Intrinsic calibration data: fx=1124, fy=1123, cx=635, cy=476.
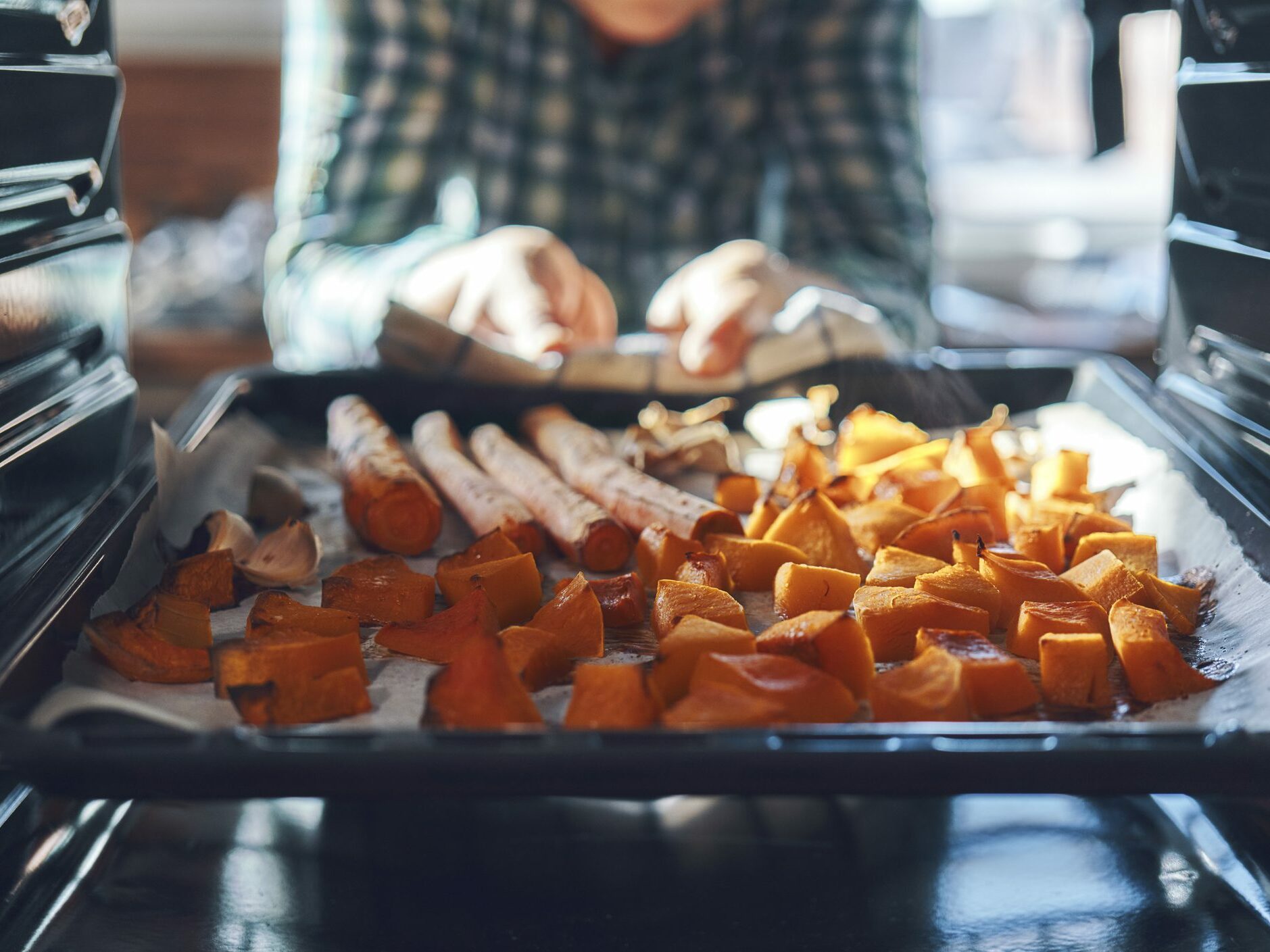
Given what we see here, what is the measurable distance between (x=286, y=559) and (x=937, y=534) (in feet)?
1.63

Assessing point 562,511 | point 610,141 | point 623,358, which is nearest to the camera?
point 562,511

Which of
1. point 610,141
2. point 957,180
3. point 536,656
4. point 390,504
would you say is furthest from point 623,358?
point 957,180

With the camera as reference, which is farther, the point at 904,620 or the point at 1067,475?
the point at 1067,475

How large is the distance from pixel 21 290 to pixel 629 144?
5.04 ft

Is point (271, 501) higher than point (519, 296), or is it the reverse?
point (519, 296)

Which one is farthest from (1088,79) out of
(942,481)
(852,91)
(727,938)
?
(727,938)

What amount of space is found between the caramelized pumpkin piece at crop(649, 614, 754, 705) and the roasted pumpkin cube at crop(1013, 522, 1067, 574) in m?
0.29

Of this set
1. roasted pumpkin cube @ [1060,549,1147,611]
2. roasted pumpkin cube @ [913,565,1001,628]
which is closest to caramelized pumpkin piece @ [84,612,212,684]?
roasted pumpkin cube @ [913,565,1001,628]

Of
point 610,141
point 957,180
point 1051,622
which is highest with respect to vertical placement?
point 610,141

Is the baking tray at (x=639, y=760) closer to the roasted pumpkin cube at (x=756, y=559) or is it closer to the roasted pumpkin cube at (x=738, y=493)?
the roasted pumpkin cube at (x=756, y=559)

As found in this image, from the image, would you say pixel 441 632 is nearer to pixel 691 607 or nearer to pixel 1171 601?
pixel 691 607

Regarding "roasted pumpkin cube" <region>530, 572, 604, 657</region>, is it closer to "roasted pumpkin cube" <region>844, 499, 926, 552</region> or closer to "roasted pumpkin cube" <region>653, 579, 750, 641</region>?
"roasted pumpkin cube" <region>653, 579, 750, 641</region>

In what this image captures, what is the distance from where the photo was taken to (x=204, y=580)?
31.2 inches

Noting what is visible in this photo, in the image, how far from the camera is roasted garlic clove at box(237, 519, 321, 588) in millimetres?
834
